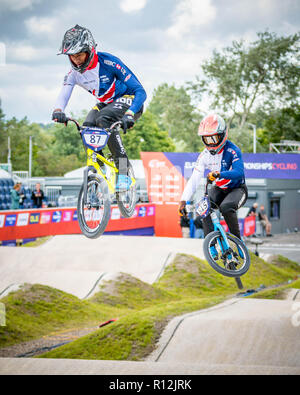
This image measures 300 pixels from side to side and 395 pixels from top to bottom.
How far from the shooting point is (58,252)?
44.1m

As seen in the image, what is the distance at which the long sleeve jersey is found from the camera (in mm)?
8453

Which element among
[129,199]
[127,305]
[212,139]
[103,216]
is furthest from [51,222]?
[212,139]

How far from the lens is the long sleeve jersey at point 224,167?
8.45 metres

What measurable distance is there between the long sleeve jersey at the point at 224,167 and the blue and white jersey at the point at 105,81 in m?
1.53

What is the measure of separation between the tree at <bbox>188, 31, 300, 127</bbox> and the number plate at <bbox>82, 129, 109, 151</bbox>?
18837 millimetres

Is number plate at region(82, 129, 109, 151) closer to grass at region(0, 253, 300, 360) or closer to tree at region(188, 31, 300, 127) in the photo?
tree at region(188, 31, 300, 127)

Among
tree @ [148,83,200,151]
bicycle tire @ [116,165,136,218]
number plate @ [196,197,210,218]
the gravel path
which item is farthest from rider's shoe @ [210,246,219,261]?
tree @ [148,83,200,151]

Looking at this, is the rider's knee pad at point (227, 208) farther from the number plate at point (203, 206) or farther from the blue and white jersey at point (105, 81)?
the blue and white jersey at point (105, 81)

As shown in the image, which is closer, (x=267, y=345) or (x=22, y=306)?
(x=267, y=345)

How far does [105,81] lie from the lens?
8.76 metres

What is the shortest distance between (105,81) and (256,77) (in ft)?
81.1
